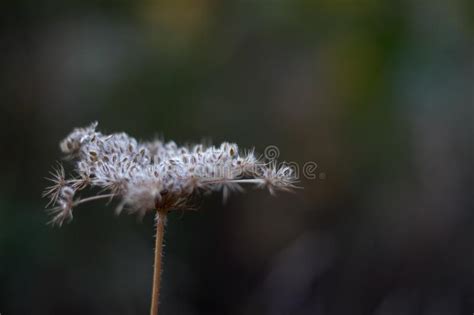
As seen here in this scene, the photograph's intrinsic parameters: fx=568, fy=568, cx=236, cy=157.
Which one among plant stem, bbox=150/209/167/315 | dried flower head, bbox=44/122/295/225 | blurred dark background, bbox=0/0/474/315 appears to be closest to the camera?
plant stem, bbox=150/209/167/315

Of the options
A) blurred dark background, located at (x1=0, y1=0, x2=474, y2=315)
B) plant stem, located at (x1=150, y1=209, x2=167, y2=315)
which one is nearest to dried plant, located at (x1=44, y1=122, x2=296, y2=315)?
plant stem, located at (x1=150, y1=209, x2=167, y2=315)

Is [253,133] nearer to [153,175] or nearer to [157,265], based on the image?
[153,175]

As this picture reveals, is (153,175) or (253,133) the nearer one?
(153,175)

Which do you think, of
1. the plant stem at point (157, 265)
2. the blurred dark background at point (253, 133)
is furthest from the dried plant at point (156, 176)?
the blurred dark background at point (253, 133)

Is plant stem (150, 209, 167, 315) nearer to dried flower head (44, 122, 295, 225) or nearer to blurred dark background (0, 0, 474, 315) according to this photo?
dried flower head (44, 122, 295, 225)

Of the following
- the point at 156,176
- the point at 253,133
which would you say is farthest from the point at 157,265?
the point at 253,133

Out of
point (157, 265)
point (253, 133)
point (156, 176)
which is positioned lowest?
point (157, 265)
